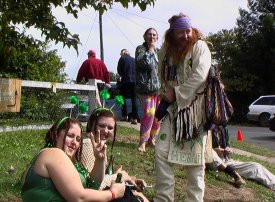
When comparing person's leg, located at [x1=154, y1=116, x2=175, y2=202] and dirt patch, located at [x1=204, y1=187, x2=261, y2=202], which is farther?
dirt patch, located at [x1=204, y1=187, x2=261, y2=202]

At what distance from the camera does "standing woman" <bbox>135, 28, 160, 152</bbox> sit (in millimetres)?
7367

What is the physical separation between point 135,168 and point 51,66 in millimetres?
8137

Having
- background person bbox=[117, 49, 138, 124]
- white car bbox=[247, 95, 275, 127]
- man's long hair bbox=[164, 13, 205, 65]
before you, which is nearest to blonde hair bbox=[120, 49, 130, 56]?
background person bbox=[117, 49, 138, 124]

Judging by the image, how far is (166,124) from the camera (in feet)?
16.3

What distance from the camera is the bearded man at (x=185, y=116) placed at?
482 centimetres

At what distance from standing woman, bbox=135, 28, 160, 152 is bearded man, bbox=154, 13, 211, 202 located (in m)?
2.35

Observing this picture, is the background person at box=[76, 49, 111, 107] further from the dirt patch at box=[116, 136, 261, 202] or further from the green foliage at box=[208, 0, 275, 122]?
the green foliage at box=[208, 0, 275, 122]

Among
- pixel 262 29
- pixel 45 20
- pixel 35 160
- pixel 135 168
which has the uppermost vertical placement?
pixel 262 29

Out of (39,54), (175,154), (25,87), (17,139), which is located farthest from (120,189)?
(39,54)

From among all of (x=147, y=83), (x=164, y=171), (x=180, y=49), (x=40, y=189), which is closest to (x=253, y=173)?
(x=147, y=83)

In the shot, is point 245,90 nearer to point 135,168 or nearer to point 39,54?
point 39,54

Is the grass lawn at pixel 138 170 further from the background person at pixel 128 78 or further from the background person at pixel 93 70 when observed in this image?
the background person at pixel 128 78

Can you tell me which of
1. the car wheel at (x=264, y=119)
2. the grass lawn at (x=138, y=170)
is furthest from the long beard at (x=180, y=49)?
the car wheel at (x=264, y=119)

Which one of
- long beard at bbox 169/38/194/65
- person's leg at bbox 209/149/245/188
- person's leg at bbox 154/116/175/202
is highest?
long beard at bbox 169/38/194/65
